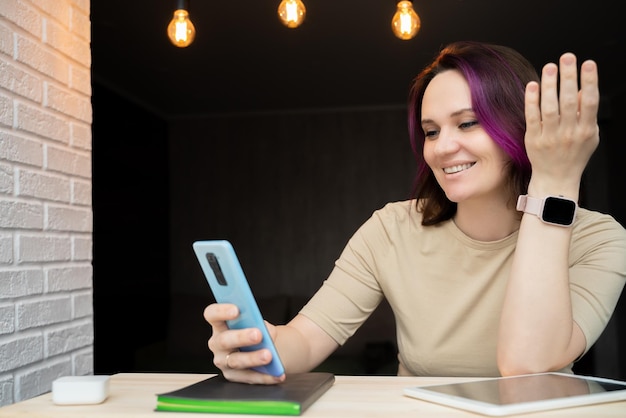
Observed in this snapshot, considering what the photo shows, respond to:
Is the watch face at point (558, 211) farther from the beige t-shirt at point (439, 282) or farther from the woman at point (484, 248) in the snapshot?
the beige t-shirt at point (439, 282)

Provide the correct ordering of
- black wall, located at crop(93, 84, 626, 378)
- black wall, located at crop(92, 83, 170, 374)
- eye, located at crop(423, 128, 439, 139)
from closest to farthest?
1. eye, located at crop(423, 128, 439, 139)
2. black wall, located at crop(92, 83, 170, 374)
3. black wall, located at crop(93, 84, 626, 378)

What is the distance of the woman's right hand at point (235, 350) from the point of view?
3.05 feet

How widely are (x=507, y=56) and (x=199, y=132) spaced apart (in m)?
4.67

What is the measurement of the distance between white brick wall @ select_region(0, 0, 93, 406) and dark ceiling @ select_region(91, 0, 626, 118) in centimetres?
161

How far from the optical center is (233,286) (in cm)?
91

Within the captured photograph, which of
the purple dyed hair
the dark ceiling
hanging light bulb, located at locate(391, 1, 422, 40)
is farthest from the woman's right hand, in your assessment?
the dark ceiling

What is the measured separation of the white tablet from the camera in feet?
2.61

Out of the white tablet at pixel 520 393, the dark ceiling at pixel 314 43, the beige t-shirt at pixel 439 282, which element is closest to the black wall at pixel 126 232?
the dark ceiling at pixel 314 43

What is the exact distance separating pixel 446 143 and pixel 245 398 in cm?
71

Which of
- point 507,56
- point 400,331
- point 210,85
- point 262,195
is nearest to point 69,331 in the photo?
point 400,331

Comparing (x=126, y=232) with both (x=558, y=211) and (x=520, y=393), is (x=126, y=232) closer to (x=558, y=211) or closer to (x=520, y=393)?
(x=558, y=211)

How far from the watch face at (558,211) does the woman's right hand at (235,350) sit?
1.64ft

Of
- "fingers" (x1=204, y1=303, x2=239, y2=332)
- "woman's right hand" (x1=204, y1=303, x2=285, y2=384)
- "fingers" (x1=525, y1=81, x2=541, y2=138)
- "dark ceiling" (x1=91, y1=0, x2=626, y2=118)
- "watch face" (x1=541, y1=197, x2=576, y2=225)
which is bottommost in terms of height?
"woman's right hand" (x1=204, y1=303, x2=285, y2=384)

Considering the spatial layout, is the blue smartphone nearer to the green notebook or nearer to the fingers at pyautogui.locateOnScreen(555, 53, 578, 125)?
the green notebook
